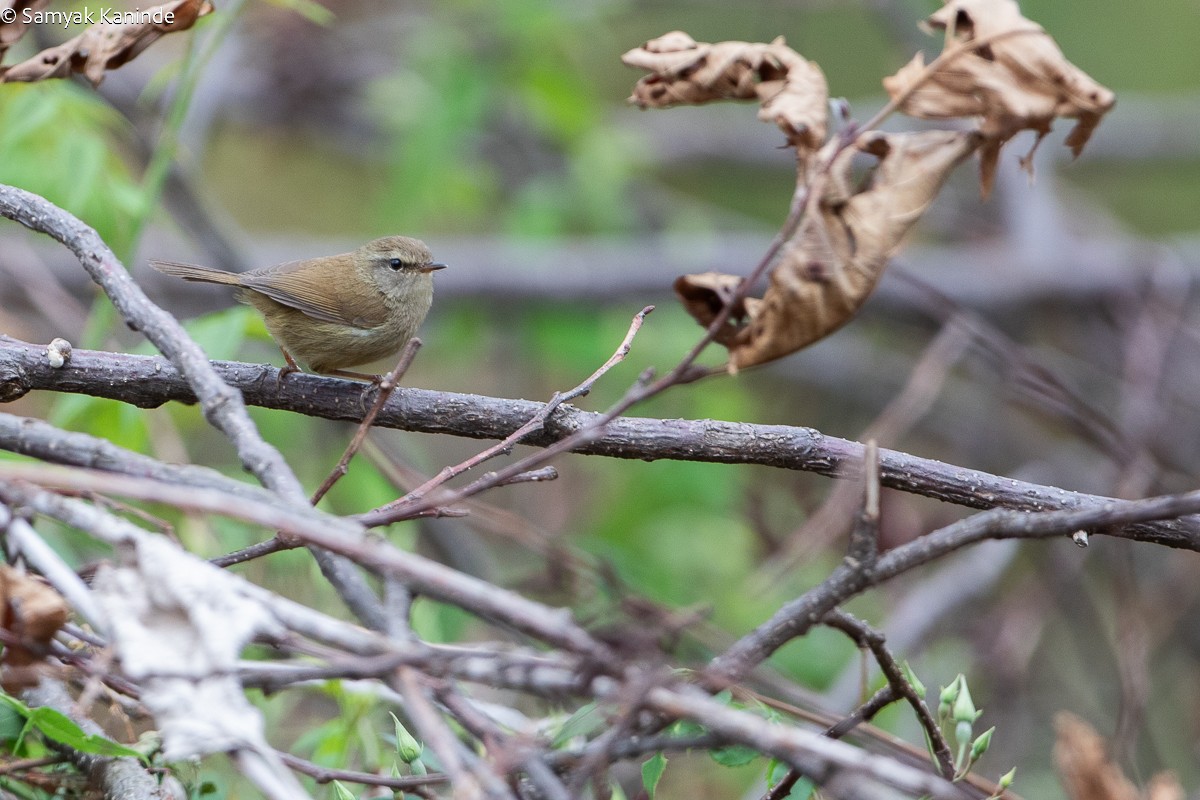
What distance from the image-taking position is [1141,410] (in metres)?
5.90

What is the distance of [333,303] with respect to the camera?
3980 mm

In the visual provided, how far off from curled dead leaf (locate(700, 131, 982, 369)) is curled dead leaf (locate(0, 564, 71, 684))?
1.09 meters

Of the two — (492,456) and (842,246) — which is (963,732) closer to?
(842,246)

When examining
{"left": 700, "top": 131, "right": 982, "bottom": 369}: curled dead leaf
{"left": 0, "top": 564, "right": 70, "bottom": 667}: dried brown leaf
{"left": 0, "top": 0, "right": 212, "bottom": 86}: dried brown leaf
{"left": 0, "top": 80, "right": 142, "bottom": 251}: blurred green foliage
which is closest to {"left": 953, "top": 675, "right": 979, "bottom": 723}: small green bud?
{"left": 700, "top": 131, "right": 982, "bottom": 369}: curled dead leaf

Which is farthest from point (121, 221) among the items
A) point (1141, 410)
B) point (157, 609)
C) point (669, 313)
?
point (1141, 410)

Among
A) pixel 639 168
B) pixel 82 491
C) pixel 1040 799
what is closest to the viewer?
pixel 82 491

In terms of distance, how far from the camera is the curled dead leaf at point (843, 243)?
1.77 metres

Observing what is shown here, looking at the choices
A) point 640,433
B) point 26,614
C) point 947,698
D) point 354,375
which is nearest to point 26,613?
point 26,614

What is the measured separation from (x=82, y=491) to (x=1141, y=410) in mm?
5686

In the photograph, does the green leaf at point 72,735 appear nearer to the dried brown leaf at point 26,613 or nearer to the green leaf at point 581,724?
the dried brown leaf at point 26,613

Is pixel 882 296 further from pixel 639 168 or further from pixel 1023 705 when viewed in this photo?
pixel 1023 705

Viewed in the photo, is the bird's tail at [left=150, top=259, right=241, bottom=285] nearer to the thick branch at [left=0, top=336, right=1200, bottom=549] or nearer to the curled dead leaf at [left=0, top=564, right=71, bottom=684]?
the thick branch at [left=0, top=336, right=1200, bottom=549]

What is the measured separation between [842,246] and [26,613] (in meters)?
1.32

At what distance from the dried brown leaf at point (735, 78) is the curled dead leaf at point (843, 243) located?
134 millimetres
